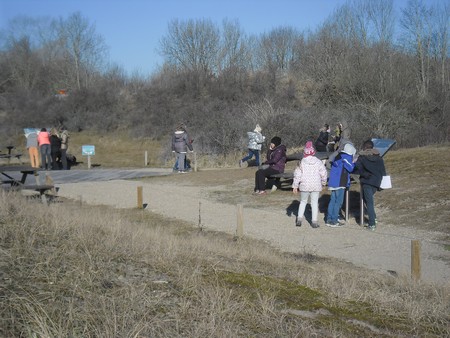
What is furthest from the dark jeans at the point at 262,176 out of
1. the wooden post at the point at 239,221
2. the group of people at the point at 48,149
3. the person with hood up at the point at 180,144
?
the group of people at the point at 48,149

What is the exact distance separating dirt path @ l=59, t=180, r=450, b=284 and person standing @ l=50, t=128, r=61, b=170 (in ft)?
28.9

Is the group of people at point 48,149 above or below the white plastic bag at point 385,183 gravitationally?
above

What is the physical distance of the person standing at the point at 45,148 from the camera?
23.6 m

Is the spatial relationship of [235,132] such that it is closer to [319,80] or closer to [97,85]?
[319,80]

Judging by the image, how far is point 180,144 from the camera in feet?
70.5

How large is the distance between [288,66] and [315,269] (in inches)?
1890

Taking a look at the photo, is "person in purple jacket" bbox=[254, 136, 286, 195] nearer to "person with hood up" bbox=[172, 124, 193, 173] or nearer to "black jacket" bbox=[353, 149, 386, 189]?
"black jacket" bbox=[353, 149, 386, 189]

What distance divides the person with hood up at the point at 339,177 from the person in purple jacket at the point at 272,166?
416cm

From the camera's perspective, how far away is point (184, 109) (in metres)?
46.4

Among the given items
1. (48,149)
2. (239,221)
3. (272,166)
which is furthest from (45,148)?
(239,221)

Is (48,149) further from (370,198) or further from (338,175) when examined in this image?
(370,198)

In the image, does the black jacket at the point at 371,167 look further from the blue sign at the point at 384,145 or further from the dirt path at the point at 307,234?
the dirt path at the point at 307,234

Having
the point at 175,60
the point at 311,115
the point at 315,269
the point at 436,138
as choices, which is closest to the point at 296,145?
the point at 311,115

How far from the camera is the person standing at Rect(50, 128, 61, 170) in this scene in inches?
976
